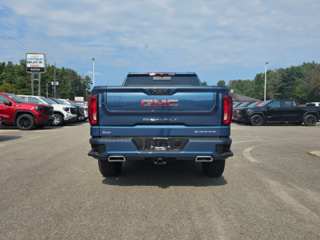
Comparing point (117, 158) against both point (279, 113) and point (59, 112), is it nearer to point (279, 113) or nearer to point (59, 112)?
point (59, 112)

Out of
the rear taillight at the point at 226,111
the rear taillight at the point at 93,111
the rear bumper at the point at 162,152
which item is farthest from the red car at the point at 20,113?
the rear taillight at the point at 226,111

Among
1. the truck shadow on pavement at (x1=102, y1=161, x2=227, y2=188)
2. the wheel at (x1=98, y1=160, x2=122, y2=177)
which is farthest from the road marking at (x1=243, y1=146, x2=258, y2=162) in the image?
the wheel at (x1=98, y1=160, x2=122, y2=177)

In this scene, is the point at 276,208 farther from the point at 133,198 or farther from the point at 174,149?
the point at 133,198

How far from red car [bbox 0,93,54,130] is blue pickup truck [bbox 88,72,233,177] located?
11.0m

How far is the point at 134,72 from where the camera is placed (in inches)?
242

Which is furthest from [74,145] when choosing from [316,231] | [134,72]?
[316,231]

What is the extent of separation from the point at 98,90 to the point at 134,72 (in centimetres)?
198

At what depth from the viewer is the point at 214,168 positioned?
5004 millimetres

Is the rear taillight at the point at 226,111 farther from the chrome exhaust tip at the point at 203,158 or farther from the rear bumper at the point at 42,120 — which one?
the rear bumper at the point at 42,120

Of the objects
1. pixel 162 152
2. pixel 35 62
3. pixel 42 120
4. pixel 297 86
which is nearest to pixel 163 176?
pixel 162 152

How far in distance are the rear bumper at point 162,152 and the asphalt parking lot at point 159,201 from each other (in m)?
0.56

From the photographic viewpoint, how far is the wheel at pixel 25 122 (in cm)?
1403

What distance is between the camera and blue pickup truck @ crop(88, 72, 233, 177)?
429cm

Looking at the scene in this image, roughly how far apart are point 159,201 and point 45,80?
101039mm
